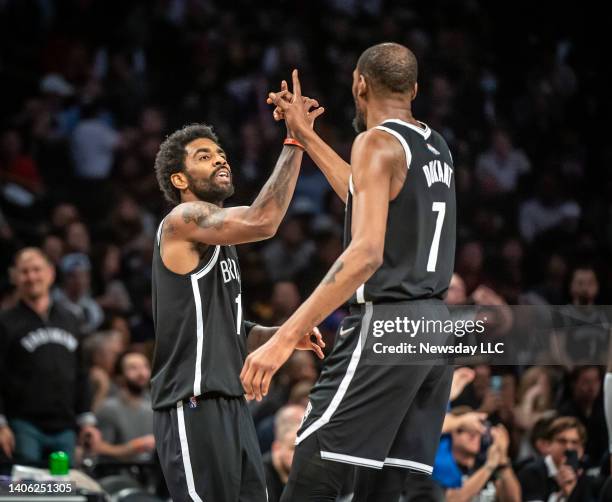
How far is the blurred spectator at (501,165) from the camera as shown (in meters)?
12.3

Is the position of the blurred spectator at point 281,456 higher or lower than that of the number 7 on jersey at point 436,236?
lower

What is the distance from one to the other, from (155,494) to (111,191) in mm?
4763

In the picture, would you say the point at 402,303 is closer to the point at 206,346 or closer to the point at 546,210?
the point at 206,346

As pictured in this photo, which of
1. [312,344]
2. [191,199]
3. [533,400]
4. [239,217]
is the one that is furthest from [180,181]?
[533,400]

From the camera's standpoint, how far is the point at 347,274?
13.2ft

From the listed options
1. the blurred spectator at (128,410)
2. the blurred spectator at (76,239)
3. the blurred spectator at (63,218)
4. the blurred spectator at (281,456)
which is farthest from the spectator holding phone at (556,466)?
the blurred spectator at (63,218)

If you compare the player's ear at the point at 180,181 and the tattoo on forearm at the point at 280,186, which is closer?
the tattoo on forearm at the point at 280,186

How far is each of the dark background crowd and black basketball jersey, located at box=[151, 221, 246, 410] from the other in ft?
12.4

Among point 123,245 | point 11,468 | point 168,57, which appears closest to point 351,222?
point 11,468

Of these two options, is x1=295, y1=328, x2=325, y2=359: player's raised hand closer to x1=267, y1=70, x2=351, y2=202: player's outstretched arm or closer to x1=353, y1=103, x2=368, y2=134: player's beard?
x1=267, y1=70, x2=351, y2=202: player's outstretched arm

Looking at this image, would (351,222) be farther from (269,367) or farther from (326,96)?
(326,96)

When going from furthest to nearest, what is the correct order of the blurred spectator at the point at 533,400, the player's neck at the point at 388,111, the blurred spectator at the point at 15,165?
1. the blurred spectator at the point at 15,165
2. the blurred spectator at the point at 533,400
3. the player's neck at the point at 388,111

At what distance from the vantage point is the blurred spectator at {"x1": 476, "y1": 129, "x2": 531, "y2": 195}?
40.3 ft

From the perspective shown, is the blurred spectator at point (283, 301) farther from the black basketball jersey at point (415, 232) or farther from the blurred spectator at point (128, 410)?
the black basketball jersey at point (415, 232)
